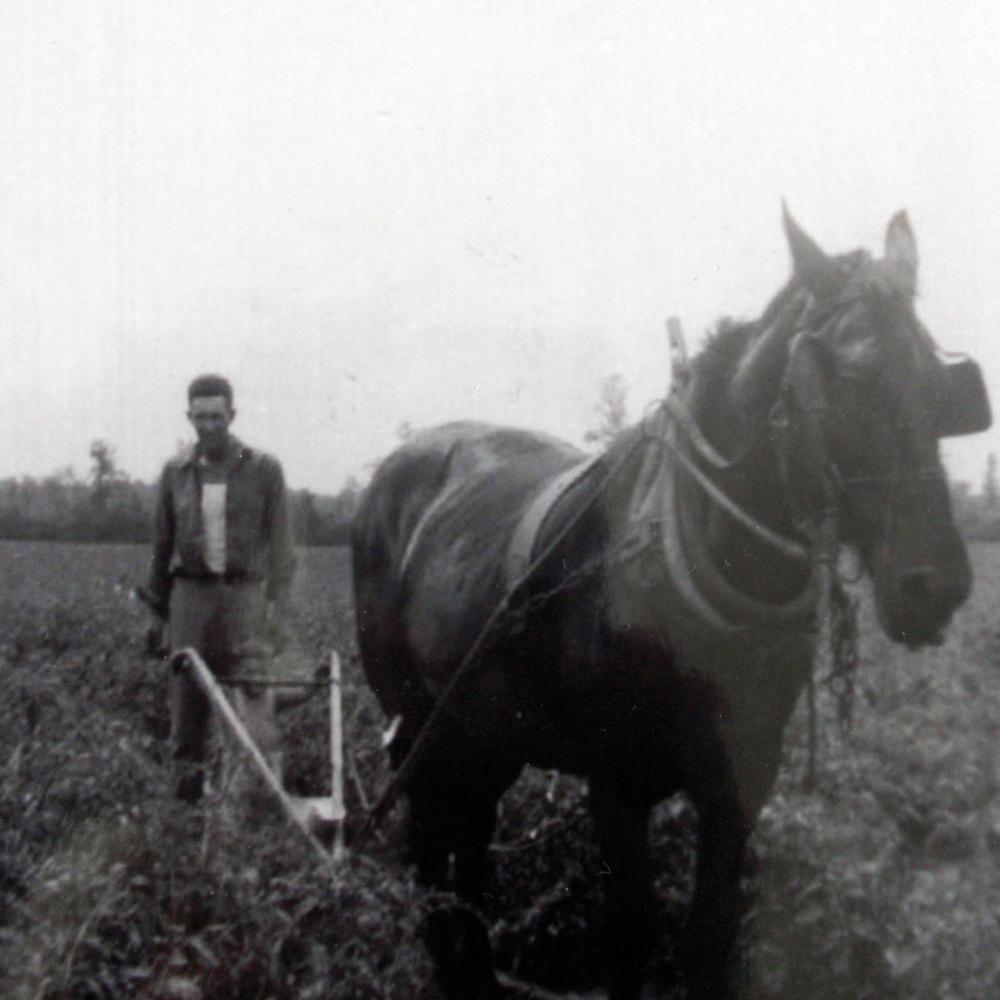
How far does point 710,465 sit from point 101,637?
337 inches

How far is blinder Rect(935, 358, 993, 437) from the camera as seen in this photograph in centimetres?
→ 269

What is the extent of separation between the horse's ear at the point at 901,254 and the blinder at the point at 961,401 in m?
0.21

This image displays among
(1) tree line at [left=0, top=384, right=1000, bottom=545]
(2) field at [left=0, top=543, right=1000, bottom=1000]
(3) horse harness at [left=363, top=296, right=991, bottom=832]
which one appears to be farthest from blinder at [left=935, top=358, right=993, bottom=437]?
(1) tree line at [left=0, top=384, right=1000, bottom=545]

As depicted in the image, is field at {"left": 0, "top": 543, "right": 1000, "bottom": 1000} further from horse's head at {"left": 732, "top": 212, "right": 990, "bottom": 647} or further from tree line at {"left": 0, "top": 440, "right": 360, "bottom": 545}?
tree line at {"left": 0, "top": 440, "right": 360, "bottom": 545}

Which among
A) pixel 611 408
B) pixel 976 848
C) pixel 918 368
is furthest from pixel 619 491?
pixel 611 408

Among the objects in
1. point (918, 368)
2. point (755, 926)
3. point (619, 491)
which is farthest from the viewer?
point (755, 926)

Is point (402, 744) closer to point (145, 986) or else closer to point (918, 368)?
point (145, 986)

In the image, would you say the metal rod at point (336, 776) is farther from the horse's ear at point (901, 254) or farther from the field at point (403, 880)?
the horse's ear at point (901, 254)

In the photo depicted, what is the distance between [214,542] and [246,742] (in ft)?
4.22

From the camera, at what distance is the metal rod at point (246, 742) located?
13.0 feet

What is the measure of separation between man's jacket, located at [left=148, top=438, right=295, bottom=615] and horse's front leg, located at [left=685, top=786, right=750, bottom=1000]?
2.62m

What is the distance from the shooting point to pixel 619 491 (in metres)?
3.38

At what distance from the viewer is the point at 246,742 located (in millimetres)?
4219

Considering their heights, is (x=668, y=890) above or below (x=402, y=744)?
below
